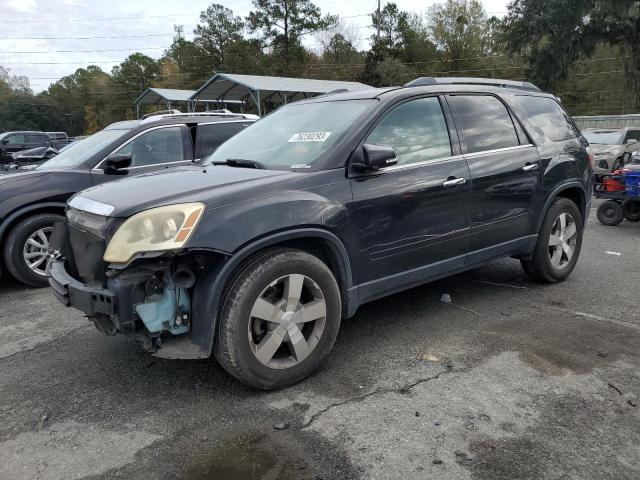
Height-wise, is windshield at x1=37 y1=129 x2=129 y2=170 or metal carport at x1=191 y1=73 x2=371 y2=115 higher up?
metal carport at x1=191 y1=73 x2=371 y2=115

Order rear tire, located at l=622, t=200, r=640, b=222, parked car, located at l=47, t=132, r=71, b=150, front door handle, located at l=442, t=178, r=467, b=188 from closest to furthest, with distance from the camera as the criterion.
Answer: front door handle, located at l=442, t=178, r=467, b=188
rear tire, located at l=622, t=200, r=640, b=222
parked car, located at l=47, t=132, r=71, b=150

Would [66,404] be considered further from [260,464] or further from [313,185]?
[313,185]

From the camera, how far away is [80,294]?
9.66 ft

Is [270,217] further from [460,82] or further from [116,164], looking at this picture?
[116,164]

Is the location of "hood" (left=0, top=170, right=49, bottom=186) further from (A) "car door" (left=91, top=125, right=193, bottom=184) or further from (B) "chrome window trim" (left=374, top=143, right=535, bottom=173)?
(B) "chrome window trim" (left=374, top=143, right=535, bottom=173)

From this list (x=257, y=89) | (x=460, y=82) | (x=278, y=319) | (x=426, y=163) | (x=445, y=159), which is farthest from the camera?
(x=257, y=89)

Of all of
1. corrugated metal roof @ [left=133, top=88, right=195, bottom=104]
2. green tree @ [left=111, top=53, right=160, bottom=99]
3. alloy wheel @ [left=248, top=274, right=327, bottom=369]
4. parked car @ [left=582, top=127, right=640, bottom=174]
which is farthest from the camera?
green tree @ [left=111, top=53, right=160, bottom=99]

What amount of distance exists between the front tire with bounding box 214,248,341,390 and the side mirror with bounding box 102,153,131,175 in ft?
10.6

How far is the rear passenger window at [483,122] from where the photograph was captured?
422 cm

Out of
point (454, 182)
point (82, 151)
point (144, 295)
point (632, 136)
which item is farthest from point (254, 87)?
point (144, 295)

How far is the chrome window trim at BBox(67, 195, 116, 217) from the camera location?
2949 millimetres

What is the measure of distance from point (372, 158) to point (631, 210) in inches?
291

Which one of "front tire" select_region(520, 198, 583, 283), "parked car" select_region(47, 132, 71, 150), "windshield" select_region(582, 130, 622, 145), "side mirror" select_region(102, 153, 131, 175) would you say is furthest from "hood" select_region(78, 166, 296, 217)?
A: "parked car" select_region(47, 132, 71, 150)

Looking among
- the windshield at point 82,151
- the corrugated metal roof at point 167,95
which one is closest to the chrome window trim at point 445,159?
the windshield at point 82,151
